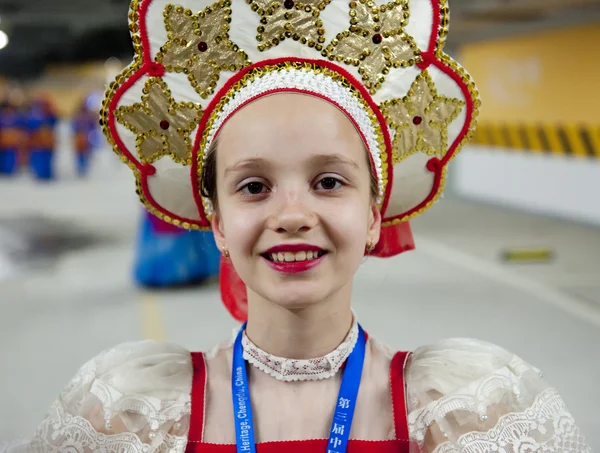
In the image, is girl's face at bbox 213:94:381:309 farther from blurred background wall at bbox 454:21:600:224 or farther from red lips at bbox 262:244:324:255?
blurred background wall at bbox 454:21:600:224

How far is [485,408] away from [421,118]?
0.52 meters

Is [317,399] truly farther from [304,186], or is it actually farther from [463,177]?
[463,177]

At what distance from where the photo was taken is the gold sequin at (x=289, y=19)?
132 centimetres

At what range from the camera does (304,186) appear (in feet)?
4.17

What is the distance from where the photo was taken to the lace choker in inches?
54.0

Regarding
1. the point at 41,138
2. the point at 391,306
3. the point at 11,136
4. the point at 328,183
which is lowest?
the point at 391,306

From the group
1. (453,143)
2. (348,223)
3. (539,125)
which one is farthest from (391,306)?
(539,125)

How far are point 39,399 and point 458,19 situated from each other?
25.1 ft

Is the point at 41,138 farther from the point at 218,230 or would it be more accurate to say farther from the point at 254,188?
the point at 254,188

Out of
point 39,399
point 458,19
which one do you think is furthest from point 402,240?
point 458,19

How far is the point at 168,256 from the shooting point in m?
5.72

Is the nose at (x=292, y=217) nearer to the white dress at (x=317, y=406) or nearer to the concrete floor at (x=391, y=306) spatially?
the white dress at (x=317, y=406)

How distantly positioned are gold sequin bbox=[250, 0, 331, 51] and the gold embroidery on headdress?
0.61ft

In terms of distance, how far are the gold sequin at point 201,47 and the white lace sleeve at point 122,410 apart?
0.49 metres
